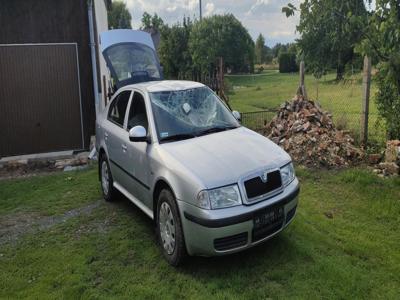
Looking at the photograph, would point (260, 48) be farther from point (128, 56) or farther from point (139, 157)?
point (139, 157)

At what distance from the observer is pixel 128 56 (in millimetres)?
11570

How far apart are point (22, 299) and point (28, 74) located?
7.52 metres

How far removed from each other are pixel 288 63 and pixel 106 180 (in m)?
51.5

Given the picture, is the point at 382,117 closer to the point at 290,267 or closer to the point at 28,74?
the point at 290,267

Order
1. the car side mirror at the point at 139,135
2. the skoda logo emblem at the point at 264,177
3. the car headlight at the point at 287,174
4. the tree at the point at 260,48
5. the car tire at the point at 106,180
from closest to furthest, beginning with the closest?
the skoda logo emblem at the point at 264,177 < the car headlight at the point at 287,174 < the car side mirror at the point at 139,135 < the car tire at the point at 106,180 < the tree at the point at 260,48

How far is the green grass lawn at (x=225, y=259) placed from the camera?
12.6ft

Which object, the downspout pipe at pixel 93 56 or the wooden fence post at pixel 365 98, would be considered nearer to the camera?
the wooden fence post at pixel 365 98

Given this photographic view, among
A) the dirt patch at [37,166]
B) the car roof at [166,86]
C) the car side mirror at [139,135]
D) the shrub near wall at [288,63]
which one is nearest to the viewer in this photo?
the car side mirror at [139,135]

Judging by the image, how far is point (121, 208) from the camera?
6.09 metres

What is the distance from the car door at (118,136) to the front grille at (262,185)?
6.62ft

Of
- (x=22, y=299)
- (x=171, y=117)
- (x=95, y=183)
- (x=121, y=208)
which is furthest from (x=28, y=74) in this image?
(x=22, y=299)

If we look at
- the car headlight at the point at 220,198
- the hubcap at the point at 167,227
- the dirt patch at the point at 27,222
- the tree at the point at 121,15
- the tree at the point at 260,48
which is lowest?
the dirt patch at the point at 27,222

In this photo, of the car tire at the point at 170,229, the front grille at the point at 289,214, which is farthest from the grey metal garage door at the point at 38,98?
the front grille at the point at 289,214

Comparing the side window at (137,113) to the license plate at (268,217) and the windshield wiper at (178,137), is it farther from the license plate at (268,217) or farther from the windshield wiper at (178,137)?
the license plate at (268,217)
